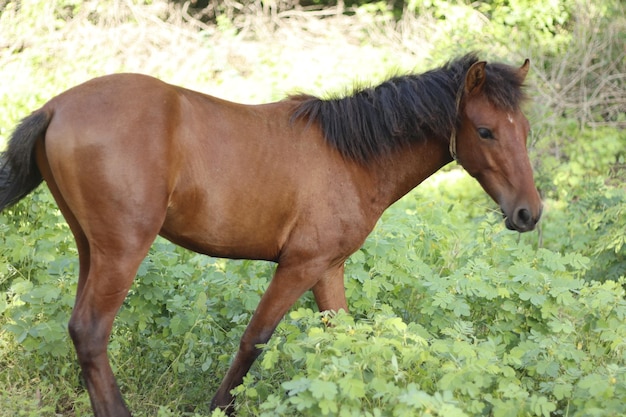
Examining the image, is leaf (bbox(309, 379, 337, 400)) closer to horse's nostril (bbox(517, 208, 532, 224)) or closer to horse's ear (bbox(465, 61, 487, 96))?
horse's nostril (bbox(517, 208, 532, 224))

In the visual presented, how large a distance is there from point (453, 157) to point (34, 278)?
2687mm

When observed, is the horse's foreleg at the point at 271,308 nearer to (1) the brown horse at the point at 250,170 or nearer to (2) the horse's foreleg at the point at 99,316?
(1) the brown horse at the point at 250,170

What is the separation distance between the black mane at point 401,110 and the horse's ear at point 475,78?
0.12 feet

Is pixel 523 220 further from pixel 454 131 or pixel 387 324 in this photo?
pixel 387 324

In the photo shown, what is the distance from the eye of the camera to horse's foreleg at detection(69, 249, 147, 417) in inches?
140

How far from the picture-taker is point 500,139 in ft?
13.3

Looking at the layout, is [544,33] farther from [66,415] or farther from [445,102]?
[66,415]

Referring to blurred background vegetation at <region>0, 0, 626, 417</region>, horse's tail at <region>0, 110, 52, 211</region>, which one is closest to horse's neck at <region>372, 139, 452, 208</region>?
blurred background vegetation at <region>0, 0, 626, 417</region>

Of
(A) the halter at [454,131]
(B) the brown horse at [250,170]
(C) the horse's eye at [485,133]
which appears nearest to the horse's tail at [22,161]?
(B) the brown horse at [250,170]

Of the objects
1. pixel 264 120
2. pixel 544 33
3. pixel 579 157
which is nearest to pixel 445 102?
pixel 264 120

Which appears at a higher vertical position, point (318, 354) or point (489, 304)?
point (318, 354)

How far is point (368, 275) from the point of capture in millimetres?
4664

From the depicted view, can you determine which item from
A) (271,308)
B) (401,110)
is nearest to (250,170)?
(271,308)

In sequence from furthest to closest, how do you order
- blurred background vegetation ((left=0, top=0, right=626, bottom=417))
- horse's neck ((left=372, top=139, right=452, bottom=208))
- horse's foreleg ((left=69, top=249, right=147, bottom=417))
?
horse's neck ((left=372, top=139, right=452, bottom=208)), horse's foreleg ((left=69, top=249, right=147, bottom=417)), blurred background vegetation ((left=0, top=0, right=626, bottom=417))
